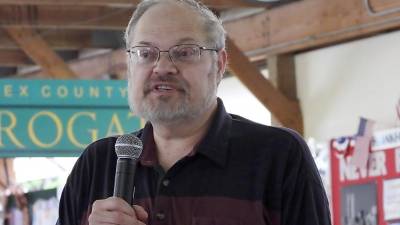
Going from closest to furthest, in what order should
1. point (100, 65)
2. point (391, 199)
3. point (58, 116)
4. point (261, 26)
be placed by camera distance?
point (58, 116) → point (391, 199) → point (261, 26) → point (100, 65)

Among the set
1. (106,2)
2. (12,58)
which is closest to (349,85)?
(106,2)

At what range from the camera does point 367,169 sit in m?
6.28

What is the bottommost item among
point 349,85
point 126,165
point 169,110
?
point 126,165

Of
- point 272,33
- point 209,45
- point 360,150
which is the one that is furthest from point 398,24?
point 209,45

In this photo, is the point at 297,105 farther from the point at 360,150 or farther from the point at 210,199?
the point at 210,199

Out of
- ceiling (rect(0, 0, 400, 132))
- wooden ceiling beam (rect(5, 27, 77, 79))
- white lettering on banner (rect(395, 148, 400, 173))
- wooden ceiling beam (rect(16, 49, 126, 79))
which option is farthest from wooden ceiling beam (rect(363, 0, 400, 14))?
wooden ceiling beam (rect(16, 49, 126, 79))

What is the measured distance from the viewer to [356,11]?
6215mm

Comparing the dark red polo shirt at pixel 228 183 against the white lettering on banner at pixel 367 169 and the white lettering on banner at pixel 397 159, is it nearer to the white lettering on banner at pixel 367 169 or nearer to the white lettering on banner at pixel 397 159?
the white lettering on banner at pixel 397 159

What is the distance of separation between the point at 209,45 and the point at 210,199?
1.02ft

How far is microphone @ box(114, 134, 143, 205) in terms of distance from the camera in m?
1.98

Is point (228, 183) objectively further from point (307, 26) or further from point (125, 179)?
point (307, 26)

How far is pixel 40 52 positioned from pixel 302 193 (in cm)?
560

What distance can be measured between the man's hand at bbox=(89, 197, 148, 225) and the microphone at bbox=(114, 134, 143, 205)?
32 mm

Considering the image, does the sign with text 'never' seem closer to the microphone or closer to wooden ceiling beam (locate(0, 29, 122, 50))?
wooden ceiling beam (locate(0, 29, 122, 50))
